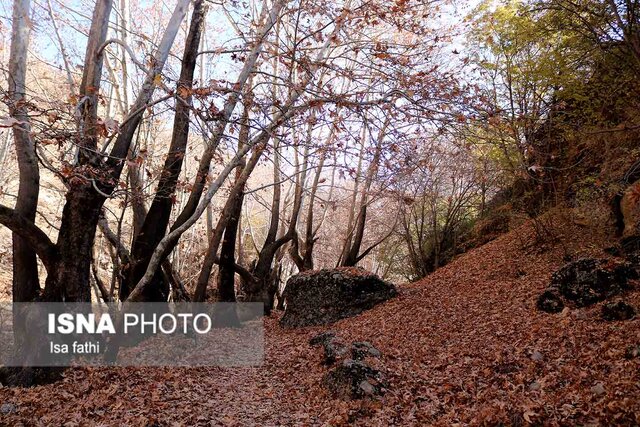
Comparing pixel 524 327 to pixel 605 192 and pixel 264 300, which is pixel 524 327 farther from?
pixel 264 300

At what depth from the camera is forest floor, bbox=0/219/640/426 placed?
417 cm

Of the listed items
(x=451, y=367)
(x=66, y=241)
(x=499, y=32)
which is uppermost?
(x=499, y=32)

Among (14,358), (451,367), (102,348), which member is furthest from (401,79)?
(14,358)

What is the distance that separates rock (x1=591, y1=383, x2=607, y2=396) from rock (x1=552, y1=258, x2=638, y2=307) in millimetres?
2844

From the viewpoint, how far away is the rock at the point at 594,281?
6.63 m

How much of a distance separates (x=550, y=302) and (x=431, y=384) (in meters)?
2.89

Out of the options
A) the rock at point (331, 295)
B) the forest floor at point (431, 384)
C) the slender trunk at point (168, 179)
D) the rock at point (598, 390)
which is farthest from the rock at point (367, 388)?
the rock at point (331, 295)

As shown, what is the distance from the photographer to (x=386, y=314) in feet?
31.9

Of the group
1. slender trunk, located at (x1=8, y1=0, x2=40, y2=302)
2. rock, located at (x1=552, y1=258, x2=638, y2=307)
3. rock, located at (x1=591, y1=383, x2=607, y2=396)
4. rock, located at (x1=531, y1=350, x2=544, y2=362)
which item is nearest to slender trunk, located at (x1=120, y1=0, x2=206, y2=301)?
slender trunk, located at (x1=8, y1=0, x2=40, y2=302)

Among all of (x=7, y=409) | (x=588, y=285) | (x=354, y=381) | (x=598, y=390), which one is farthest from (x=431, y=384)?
(x=7, y=409)

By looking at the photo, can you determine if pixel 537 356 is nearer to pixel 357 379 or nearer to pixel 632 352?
pixel 632 352

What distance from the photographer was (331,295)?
10758 mm

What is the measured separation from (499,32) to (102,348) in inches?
387

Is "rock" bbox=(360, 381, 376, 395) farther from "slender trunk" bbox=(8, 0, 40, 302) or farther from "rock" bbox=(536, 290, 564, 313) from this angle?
"slender trunk" bbox=(8, 0, 40, 302)
